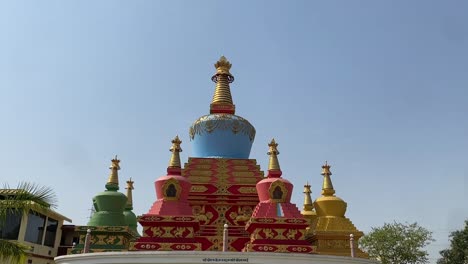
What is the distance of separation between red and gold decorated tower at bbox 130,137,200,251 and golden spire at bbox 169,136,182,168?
1.52 metres

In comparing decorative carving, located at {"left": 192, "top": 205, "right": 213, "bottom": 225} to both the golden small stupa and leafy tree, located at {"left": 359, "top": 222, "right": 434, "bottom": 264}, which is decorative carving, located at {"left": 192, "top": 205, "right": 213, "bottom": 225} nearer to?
the golden small stupa

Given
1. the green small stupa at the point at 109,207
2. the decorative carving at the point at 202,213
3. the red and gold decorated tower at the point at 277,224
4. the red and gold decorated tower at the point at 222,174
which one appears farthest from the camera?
the decorative carving at the point at 202,213

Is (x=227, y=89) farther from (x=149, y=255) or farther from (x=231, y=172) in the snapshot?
(x=149, y=255)

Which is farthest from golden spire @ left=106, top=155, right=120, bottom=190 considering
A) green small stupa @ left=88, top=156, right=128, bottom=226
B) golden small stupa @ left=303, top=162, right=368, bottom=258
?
golden small stupa @ left=303, top=162, right=368, bottom=258

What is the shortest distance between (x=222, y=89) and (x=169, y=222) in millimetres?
15167

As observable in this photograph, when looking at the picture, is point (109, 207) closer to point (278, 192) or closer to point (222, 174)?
point (222, 174)

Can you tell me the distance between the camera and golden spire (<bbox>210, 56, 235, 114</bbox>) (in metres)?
34.9

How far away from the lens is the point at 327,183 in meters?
29.5

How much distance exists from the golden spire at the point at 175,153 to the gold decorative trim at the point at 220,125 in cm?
452

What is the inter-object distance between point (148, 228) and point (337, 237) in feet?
37.3

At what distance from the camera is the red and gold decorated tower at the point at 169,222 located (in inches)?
934

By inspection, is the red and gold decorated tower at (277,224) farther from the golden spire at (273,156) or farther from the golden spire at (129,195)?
the golden spire at (129,195)

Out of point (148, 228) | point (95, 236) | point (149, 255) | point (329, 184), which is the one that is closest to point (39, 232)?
point (95, 236)

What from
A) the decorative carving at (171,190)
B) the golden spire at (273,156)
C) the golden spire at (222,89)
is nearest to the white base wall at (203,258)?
the decorative carving at (171,190)
